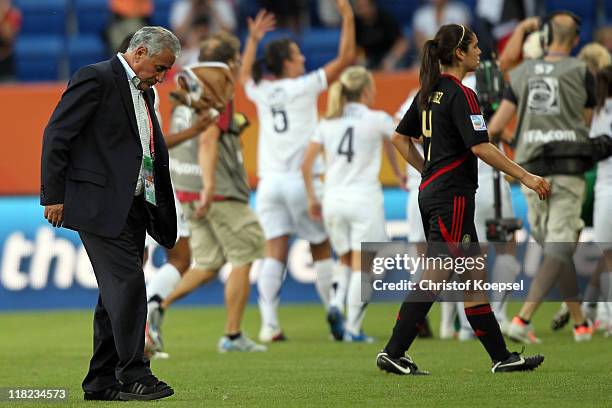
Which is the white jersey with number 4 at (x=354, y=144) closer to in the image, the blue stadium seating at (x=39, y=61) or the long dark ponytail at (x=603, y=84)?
the long dark ponytail at (x=603, y=84)

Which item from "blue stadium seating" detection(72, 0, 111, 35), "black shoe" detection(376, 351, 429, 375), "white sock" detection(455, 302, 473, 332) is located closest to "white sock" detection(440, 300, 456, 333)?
"white sock" detection(455, 302, 473, 332)

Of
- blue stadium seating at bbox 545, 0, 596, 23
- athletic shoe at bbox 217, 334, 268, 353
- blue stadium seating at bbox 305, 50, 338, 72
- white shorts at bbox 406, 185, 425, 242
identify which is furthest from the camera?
blue stadium seating at bbox 545, 0, 596, 23

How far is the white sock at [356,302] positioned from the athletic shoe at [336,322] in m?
0.08

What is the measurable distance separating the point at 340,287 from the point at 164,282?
5.87 feet

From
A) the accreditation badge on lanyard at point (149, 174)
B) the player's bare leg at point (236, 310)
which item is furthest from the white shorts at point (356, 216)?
the accreditation badge on lanyard at point (149, 174)

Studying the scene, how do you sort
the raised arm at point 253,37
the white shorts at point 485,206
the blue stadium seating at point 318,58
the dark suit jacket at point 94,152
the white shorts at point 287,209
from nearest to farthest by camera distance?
the dark suit jacket at point 94,152, the white shorts at point 485,206, the raised arm at point 253,37, the white shorts at point 287,209, the blue stadium seating at point 318,58

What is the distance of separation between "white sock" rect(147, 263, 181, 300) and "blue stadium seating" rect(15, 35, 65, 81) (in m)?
7.34

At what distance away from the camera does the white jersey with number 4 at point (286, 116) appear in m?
11.8

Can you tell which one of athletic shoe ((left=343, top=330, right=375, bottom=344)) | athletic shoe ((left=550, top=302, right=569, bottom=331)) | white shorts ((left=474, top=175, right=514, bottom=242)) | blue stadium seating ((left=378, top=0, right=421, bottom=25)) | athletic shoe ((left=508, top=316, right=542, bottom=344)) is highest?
blue stadium seating ((left=378, top=0, right=421, bottom=25))

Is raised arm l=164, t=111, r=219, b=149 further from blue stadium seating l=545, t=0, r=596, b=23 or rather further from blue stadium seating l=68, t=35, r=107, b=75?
blue stadium seating l=545, t=0, r=596, b=23

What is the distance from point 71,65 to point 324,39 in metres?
3.40

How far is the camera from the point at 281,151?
12.1 meters

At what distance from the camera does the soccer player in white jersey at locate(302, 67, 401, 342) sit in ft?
37.0

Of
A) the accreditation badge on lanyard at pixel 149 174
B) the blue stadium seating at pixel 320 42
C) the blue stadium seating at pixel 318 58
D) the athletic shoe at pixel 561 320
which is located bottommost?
the athletic shoe at pixel 561 320
